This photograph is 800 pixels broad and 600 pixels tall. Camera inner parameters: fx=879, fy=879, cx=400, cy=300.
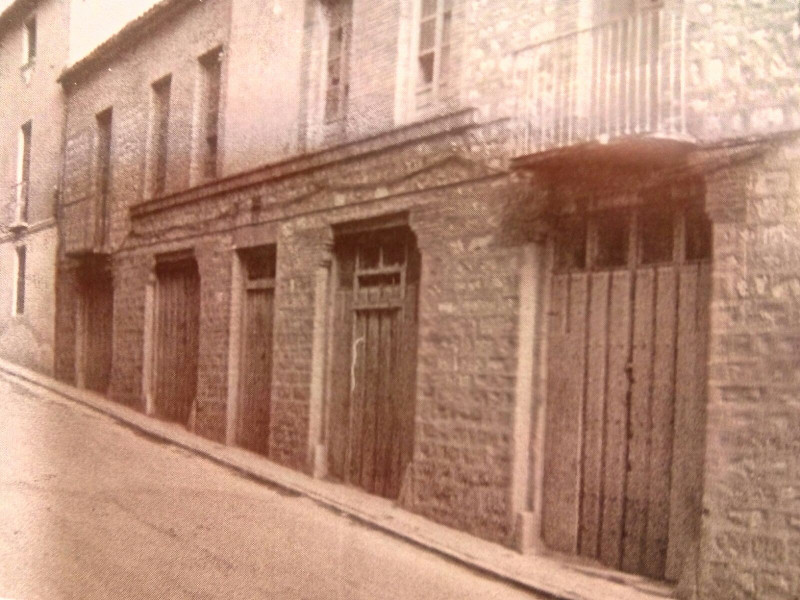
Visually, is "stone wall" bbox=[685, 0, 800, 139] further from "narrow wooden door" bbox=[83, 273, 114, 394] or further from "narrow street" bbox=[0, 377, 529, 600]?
"narrow wooden door" bbox=[83, 273, 114, 394]

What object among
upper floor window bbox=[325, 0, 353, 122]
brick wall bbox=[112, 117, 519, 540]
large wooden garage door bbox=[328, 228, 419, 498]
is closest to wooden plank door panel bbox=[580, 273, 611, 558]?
brick wall bbox=[112, 117, 519, 540]

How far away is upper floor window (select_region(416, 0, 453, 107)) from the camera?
18.1ft

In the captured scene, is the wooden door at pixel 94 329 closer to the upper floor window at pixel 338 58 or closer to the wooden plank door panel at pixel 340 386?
the wooden plank door panel at pixel 340 386

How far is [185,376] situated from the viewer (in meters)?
7.30

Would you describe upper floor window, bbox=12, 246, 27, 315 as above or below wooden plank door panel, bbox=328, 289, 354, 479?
above

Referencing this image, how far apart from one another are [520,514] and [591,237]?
1579mm

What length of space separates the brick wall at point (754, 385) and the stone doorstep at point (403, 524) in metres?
0.55

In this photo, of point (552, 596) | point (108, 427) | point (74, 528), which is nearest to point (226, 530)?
point (74, 528)

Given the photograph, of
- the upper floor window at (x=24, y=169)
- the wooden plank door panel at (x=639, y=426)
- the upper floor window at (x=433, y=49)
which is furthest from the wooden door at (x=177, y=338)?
the wooden plank door panel at (x=639, y=426)

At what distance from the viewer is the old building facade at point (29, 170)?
524cm

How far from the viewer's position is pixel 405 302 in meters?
5.92

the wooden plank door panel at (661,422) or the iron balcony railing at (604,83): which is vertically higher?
the iron balcony railing at (604,83)

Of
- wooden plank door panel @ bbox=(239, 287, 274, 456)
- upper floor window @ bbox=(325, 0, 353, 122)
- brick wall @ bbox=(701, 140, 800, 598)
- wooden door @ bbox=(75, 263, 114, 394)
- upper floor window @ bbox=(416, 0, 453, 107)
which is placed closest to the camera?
brick wall @ bbox=(701, 140, 800, 598)

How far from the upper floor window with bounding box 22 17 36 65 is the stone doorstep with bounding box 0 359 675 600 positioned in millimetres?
1894
